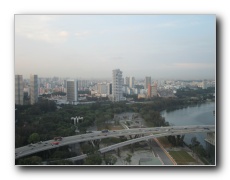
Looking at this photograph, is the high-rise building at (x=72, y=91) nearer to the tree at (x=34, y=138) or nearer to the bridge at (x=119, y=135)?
the bridge at (x=119, y=135)

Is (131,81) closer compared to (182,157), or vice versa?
(182,157)

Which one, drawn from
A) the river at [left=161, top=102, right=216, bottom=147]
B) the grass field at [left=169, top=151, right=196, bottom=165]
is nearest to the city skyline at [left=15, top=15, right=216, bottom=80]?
the river at [left=161, top=102, right=216, bottom=147]

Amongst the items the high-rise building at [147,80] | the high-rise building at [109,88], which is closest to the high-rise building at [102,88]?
the high-rise building at [109,88]

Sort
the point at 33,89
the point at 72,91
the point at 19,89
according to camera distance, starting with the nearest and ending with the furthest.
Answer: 1. the point at 19,89
2. the point at 33,89
3. the point at 72,91

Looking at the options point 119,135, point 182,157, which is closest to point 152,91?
point 119,135

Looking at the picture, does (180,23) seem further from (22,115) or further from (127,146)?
(22,115)

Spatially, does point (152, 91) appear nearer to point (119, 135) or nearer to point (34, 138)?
point (119, 135)

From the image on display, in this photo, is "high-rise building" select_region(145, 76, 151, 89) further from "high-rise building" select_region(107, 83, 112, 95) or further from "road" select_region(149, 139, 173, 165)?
"road" select_region(149, 139, 173, 165)
